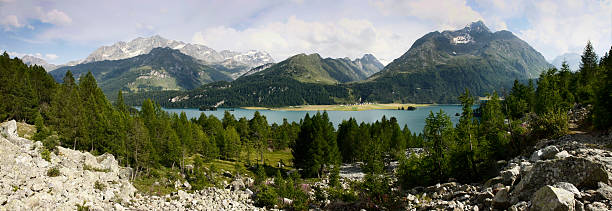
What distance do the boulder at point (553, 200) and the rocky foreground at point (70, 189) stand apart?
22.8 m

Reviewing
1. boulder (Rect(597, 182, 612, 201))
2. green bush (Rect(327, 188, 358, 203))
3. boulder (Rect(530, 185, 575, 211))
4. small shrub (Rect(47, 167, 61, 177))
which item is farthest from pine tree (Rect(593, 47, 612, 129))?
small shrub (Rect(47, 167, 61, 177))

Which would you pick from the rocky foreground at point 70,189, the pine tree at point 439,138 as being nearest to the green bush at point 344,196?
the pine tree at point 439,138

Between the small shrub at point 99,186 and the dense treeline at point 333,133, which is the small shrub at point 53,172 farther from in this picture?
the dense treeline at point 333,133

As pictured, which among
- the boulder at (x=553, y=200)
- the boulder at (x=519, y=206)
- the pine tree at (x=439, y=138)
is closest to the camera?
the boulder at (x=553, y=200)

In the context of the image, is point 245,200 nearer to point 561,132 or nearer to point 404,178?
point 404,178

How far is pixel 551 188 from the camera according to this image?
9.69 m

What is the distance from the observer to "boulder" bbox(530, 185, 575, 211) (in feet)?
30.2

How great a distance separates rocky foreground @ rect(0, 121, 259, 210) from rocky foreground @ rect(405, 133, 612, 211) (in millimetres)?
19079

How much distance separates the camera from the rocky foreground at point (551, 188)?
9563 millimetres

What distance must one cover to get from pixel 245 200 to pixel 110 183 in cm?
1327

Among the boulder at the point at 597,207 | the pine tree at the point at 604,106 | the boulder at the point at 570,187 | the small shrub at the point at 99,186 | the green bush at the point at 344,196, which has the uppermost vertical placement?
the pine tree at the point at 604,106

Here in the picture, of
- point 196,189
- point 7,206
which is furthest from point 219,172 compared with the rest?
point 7,206

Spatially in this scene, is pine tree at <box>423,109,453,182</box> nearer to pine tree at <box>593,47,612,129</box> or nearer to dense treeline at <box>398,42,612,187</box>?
dense treeline at <box>398,42,612,187</box>

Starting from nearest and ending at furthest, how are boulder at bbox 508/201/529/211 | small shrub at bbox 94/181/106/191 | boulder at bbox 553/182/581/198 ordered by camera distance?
boulder at bbox 553/182/581/198
boulder at bbox 508/201/529/211
small shrub at bbox 94/181/106/191
